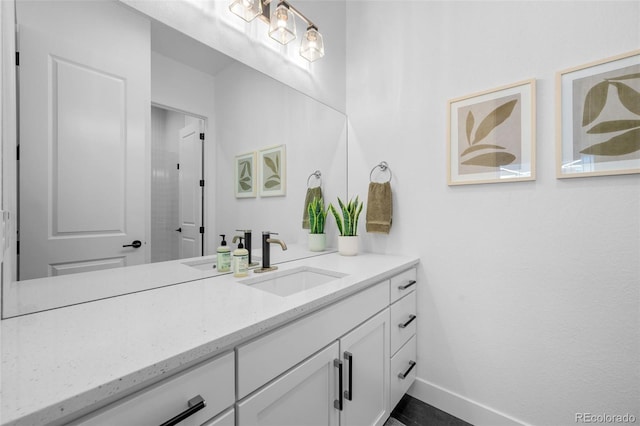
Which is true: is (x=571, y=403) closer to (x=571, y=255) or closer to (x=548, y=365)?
(x=548, y=365)

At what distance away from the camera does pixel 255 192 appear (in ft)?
4.76

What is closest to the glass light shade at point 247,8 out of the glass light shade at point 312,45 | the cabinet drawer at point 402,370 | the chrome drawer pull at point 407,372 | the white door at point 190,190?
the glass light shade at point 312,45

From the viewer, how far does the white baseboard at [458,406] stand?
1.38 m

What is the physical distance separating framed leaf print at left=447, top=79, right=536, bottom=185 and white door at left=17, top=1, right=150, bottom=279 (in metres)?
1.48

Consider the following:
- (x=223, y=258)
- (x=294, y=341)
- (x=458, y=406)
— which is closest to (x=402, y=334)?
(x=458, y=406)

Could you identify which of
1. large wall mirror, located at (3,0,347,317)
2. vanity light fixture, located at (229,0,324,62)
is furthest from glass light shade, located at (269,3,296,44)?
large wall mirror, located at (3,0,347,317)

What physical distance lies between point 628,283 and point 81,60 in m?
2.16

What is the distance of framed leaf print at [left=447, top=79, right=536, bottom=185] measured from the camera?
51.4 inches

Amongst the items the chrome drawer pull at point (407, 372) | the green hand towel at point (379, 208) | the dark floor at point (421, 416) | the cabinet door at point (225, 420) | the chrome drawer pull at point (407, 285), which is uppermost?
the green hand towel at point (379, 208)

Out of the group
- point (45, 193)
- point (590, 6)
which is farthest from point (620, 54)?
point (45, 193)

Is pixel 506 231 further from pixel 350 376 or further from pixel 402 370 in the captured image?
pixel 350 376

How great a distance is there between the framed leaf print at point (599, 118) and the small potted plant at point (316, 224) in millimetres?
1245

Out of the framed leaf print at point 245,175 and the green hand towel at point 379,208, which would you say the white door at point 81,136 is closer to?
the framed leaf print at point 245,175

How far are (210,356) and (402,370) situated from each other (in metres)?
1.21
